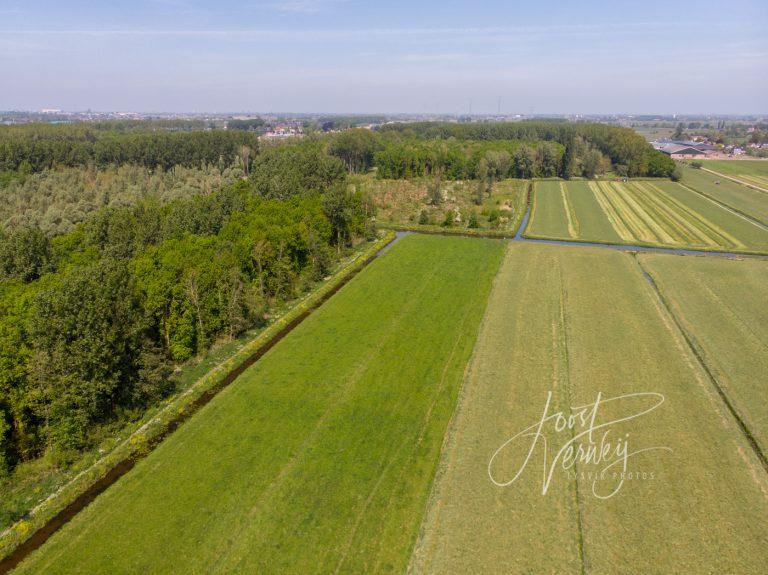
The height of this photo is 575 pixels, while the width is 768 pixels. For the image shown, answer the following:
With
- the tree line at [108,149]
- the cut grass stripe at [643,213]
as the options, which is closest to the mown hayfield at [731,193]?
the cut grass stripe at [643,213]

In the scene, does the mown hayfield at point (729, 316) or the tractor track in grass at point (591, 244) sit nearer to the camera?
the mown hayfield at point (729, 316)

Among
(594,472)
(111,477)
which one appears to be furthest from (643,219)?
(111,477)

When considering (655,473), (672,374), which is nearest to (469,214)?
(672,374)

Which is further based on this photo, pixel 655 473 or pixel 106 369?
pixel 106 369

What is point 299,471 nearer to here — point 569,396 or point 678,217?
point 569,396

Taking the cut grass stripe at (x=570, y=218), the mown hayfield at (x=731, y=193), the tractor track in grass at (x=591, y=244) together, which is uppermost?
the mown hayfield at (x=731, y=193)

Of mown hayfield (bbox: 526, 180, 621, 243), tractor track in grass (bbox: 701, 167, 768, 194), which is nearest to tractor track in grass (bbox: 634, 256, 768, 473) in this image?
mown hayfield (bbox: 526, 180, 621, 243)

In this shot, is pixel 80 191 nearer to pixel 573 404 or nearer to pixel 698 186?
pixel 573 404

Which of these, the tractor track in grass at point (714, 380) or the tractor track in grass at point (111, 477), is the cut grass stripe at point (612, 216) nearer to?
the tractor track in grass at point (714, 380)
